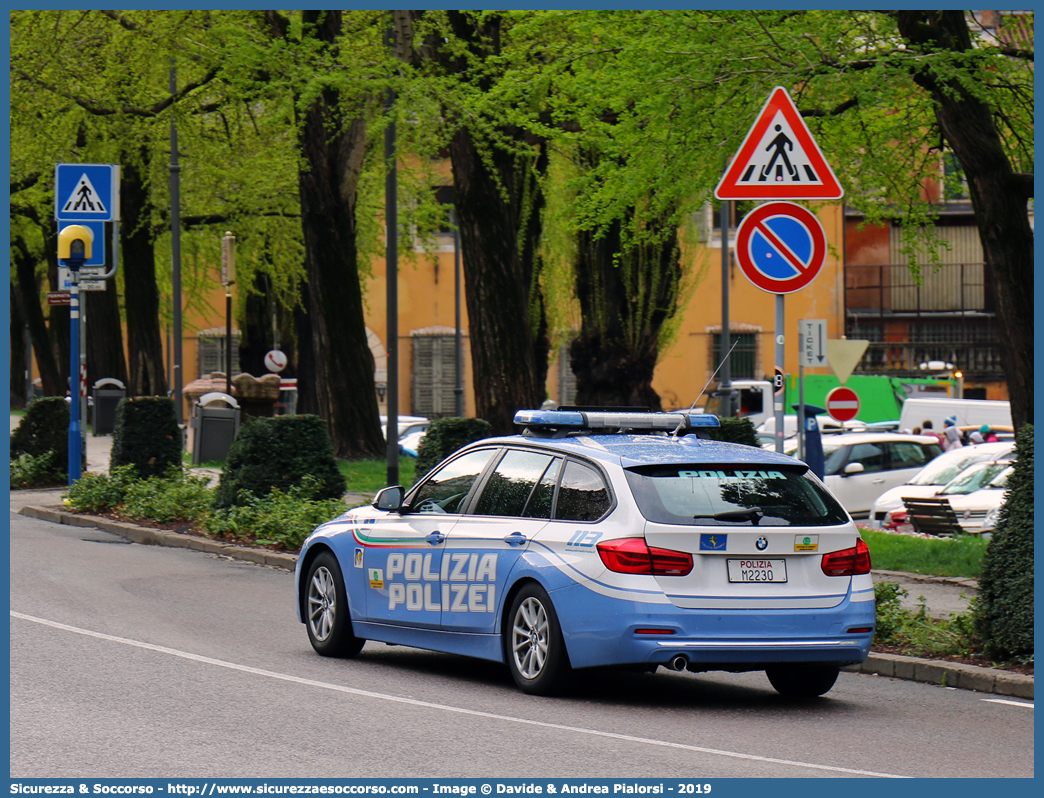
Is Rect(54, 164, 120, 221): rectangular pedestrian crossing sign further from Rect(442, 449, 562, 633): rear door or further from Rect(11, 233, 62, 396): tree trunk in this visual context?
Rect(11, 233, 62, 396): tree trunk

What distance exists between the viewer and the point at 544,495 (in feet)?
29.8

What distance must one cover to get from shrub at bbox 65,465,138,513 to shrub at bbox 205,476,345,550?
96.9 inches

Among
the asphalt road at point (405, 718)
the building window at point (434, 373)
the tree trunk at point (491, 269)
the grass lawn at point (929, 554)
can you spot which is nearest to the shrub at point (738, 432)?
the grass lawn at point (929, 554)

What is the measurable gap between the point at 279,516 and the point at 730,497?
968cm

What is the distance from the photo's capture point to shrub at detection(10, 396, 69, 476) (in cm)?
2444

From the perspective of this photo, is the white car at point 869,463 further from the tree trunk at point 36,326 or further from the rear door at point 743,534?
the tree trunk at point 36,326

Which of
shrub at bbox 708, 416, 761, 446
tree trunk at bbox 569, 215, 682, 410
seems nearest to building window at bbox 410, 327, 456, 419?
tree trunk at bbox 569, 215, 682, 410

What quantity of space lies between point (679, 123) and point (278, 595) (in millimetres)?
6146

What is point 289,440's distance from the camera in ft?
61.9

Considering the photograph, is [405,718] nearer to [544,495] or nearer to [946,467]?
[544,495]

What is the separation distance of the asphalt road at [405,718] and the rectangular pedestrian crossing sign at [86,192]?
32.3ft

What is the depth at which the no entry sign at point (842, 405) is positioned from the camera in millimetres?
26578

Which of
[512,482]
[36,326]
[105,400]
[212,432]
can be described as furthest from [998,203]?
[36,326]

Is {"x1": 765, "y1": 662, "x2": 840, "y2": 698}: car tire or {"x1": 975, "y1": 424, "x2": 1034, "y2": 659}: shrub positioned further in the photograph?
{"x1": 975, "y1": 424, "x2": 1034, "y2": 659}: shrub
